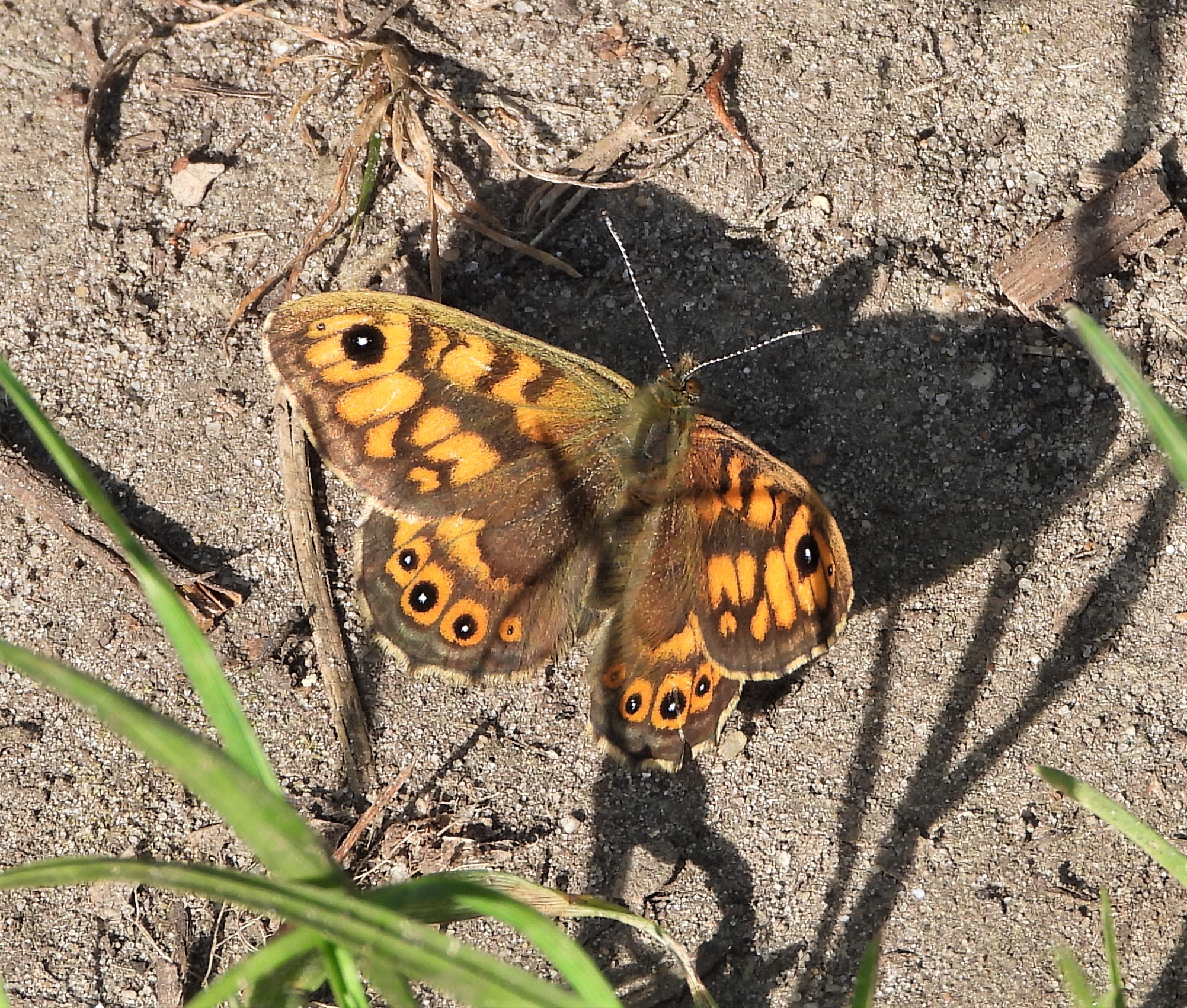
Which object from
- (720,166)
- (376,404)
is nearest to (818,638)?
(376,404)

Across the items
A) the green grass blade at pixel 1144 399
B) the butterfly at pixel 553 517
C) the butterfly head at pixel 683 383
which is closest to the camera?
the green grass blade at pixel 1144 399

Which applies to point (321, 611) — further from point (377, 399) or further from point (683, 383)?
point (683, 383)

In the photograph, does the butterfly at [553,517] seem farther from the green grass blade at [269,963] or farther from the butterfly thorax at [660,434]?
the green grass blade at [269,963]

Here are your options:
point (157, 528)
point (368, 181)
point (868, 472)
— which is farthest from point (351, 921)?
point (368, 181)

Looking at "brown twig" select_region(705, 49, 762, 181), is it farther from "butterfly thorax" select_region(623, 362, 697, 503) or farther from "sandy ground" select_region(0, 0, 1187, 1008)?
"butterfly thorax" select_region(623, 362, 697, 503)

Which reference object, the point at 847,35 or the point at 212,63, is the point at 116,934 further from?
the point at 847,35

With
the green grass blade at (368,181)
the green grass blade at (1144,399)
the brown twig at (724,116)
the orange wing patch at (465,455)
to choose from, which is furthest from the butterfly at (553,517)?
the green grass blade at (1144,399)

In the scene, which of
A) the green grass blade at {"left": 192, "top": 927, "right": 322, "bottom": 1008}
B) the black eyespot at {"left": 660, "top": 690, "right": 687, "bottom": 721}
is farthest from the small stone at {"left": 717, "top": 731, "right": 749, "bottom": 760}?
the green grass blade at {"left": 192, "top": 927, "right": 322, "bottom": 1008}
